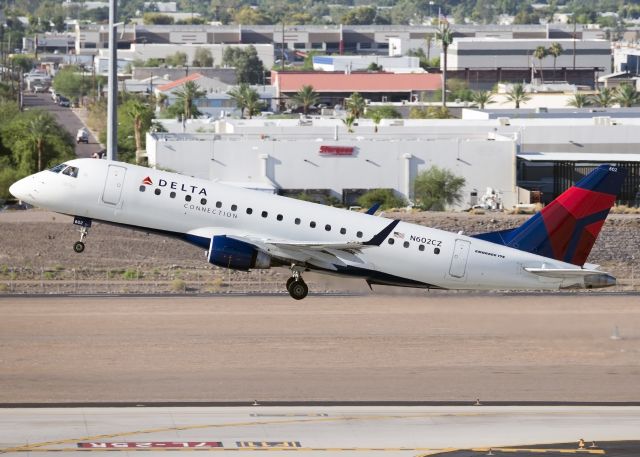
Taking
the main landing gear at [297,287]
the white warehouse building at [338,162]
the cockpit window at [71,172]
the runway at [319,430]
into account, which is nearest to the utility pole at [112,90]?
the white warehouse building at [338,162]

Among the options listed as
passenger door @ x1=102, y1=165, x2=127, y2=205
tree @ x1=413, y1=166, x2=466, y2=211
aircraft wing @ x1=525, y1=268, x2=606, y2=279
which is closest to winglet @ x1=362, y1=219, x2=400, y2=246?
aircraft wing @ x1=525, y1=268, x2=606, y2=279

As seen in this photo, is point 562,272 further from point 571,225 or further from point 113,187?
point 113,187

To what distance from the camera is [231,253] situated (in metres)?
65.7

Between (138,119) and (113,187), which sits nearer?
(113,187)

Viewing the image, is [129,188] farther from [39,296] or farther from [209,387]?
[39,296]

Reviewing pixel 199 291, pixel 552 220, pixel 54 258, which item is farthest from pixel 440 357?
pixel 54 258

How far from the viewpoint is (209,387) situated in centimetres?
8006

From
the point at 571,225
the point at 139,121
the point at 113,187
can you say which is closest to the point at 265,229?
the point at 113,187

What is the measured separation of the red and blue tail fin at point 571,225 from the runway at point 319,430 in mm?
8516

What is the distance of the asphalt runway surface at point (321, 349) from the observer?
79562 mm

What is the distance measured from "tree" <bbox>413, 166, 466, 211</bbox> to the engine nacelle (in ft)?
247

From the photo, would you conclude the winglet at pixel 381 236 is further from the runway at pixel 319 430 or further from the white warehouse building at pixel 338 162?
the white warehouse building at pixel 338 162

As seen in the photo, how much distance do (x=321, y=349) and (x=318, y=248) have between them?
76.4 feet

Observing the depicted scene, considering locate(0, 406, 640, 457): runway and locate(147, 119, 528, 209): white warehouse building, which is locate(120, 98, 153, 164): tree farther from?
locate(0, 406, 640, 457): runway
